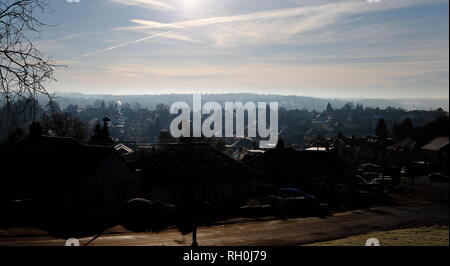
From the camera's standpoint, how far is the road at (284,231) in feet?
70.5

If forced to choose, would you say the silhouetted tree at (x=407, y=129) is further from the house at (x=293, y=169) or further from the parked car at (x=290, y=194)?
the parked car at (x=290, y=194)

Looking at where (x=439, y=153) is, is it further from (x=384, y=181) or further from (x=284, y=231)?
(x=284, y=231)

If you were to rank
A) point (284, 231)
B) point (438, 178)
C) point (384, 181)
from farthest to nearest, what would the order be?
point (438, 178)
point (384, 181)
point (284, 231)

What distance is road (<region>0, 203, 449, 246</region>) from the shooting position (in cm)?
2148

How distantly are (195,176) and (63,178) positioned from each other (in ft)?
42.9

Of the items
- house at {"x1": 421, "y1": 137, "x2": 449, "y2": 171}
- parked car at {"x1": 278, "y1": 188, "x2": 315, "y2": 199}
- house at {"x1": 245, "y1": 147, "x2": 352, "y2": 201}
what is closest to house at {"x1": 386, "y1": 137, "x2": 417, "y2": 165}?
house at {"x1": 421, "y1": 137, "x2": 449, "y2": 171}

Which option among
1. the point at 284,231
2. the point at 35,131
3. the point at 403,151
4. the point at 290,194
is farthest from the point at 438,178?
the point at 35,131

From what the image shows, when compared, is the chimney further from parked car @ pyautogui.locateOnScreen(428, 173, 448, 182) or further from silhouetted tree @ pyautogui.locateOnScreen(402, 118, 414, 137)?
silhouetted tree @ pyautogui.locateOnScreen(402, 118, 414, 137)

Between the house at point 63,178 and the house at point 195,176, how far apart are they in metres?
6.19

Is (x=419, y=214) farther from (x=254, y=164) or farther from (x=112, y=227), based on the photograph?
(x=112, y=227)

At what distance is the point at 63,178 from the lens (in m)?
29.1

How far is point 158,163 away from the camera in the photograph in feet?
137
